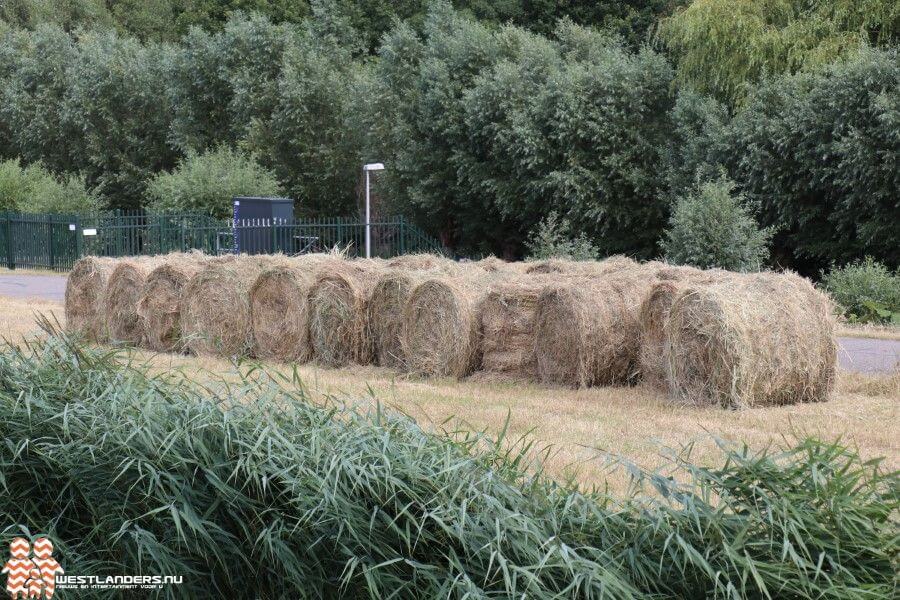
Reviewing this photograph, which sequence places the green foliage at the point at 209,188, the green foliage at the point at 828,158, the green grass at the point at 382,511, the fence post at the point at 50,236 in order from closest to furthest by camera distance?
the green grass at the point at 382,511 → the green foliage at the point at 828,158 → the fence post at the point at 50,236 → the green foliage at the point at 209,188

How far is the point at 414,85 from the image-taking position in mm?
33219

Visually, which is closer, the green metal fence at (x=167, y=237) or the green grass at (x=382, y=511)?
the green grass at (x=382, y=511)

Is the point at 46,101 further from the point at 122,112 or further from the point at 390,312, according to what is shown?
the point at 390,312

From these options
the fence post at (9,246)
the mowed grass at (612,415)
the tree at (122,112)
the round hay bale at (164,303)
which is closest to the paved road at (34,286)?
the fence post at (9,246)

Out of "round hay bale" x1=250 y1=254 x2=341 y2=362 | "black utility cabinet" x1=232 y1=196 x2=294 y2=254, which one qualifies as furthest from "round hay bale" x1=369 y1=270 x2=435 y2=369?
"black utility cabinet" x1=232 y1=196 x2=294 y2=254

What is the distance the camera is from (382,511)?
4.06 metres

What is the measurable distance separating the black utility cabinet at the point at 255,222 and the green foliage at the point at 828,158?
36.7ft

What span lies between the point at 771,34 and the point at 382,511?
22.7 metres

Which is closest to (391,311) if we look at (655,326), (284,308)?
(284,308)

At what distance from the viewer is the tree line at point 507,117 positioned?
2267 cm

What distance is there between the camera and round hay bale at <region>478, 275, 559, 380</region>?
388 inches

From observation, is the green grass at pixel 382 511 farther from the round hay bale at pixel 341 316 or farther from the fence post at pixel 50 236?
the fence post at pixel 50 236

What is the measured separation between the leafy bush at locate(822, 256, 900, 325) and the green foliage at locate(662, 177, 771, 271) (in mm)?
2402

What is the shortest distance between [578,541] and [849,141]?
1914 centimetres
